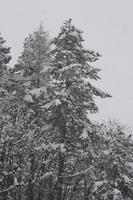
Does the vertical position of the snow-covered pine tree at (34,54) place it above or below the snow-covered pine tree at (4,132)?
above

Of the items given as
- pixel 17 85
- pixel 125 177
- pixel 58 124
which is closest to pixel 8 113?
pixel 17 85

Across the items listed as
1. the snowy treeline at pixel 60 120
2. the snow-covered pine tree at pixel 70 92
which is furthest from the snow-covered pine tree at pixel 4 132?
the snow-covered pine tree at pixel 70 92

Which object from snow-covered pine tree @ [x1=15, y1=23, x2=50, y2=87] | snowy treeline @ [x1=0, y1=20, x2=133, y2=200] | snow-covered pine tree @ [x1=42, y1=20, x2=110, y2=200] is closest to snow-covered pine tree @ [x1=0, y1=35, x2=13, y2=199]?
snowy treeline @ [x1=0, y1=20, x2=133, y2=200]

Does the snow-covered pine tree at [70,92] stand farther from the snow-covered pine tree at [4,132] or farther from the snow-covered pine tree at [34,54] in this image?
the snow-covered pine tree at [34,54]

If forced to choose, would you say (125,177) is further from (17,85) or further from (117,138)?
(17,85)

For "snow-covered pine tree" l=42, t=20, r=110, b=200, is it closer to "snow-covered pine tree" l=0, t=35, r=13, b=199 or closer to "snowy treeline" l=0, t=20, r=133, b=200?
"snowy treeline" l=0, t=20, r=133, b=200

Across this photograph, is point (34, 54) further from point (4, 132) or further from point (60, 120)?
point (4, 132)

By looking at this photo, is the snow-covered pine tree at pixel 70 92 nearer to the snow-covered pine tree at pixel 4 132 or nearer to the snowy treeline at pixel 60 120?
the snowy treeline at pixel 60 120

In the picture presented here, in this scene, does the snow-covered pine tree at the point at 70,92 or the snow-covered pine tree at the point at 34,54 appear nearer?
the snow-covered pine tree at the point at 70,92

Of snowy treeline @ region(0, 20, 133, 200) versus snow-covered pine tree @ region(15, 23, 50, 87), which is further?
snow-covered pine tree @ region(15, 23, 50, 87)

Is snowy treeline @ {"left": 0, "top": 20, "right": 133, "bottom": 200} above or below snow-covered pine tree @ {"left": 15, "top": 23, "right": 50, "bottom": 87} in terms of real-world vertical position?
below

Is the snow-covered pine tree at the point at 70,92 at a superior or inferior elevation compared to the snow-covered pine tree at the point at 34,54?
inferior

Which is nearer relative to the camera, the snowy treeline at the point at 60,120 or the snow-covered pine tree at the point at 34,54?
the snowy treeline at the point at 60,120

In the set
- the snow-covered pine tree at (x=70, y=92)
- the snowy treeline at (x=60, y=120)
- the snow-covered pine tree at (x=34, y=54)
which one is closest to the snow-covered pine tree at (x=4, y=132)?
the snowy treeline at (x=60, y=120)
